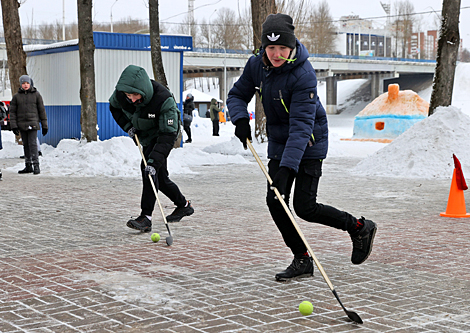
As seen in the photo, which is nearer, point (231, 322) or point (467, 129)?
point (231, 322)

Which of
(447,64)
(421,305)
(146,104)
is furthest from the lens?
(447,64)

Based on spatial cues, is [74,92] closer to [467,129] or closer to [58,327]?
[467,129]

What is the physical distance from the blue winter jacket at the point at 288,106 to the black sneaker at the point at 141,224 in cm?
239

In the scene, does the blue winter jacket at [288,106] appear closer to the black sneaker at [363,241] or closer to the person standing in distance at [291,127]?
the person standing in distance at [291,127]

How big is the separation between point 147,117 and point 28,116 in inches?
277

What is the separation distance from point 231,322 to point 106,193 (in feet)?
22.7

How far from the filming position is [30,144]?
13.3 metres

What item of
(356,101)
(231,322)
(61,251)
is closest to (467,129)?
(61,251)

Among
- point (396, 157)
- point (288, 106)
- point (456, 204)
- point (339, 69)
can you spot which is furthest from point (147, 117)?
point (339, 69)

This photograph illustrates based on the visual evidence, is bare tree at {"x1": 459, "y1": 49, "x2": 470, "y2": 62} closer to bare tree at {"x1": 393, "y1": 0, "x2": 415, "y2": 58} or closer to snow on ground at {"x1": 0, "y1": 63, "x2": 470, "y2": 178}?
bare tree at {"x1": 393, "y1": 0, "x2": 415, "y2": 58}

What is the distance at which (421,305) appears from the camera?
4180 mm

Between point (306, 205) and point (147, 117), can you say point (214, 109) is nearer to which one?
point (147, 117)

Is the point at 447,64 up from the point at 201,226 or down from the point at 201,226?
up

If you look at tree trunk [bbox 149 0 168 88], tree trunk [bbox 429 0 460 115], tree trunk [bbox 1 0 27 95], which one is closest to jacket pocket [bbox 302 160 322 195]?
tree trunk [bbox 429 0 460 115]
